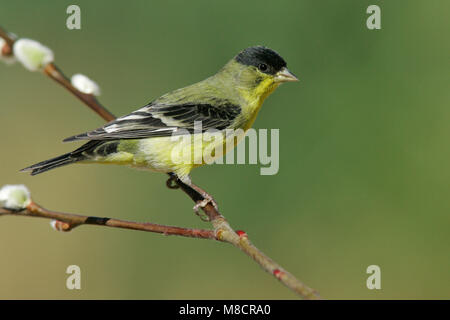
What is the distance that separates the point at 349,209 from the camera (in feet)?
14.3

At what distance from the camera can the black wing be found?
3041mm

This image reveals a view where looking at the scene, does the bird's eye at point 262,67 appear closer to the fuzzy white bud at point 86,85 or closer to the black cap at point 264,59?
the black cap at point 264,59

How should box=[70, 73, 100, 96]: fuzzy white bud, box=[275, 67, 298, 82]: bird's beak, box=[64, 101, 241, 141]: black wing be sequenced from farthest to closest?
box=[275, 67, 298, 82]: bird's beak → box=[64, 101, 241, 141]: black wing → box=[70, 73, 100, 96]: fuzzy white bud

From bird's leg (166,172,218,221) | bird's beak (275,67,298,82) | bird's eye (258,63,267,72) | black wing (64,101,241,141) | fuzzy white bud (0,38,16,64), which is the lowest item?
bird's leg (166,172,218,221)

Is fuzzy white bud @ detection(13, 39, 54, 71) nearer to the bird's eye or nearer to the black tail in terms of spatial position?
the black tail

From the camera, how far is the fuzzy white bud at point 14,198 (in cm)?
168

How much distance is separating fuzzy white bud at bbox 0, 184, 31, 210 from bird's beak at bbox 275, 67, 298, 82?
80.5 inches

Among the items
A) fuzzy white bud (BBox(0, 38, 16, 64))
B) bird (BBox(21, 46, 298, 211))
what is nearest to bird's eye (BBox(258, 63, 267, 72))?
bird (BBox(21, 46, 298, 211))

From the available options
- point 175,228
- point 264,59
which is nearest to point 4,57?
point 175,228

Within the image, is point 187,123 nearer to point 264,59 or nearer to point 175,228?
point 264,59

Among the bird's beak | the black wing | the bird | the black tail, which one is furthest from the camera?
the bird's beak

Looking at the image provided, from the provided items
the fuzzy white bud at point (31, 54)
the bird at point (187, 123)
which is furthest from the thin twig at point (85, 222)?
the bird at point (187, 123)

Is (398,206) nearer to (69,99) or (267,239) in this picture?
(267,239)

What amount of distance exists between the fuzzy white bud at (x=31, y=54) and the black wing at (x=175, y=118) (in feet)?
3.46
